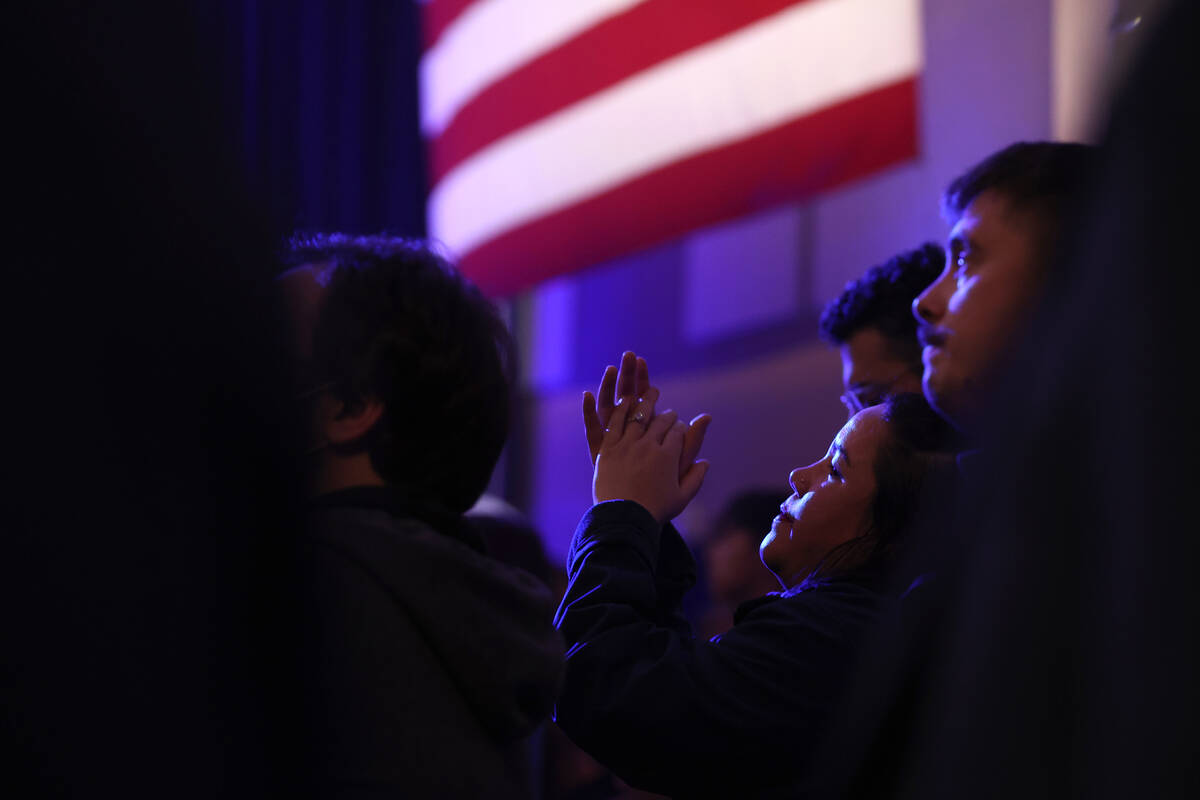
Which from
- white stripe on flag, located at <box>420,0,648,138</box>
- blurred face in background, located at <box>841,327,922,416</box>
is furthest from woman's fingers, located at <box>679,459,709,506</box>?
white stripe on flag, located at <box>420,0,648,138</box>

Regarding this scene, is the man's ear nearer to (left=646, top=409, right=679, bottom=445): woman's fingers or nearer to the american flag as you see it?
(left=646, top=409, right=679, bottom=445): woman's fingers

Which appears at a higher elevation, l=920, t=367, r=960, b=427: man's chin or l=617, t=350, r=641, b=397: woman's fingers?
l=617, t=350, r=641, b=397: woman's fingers

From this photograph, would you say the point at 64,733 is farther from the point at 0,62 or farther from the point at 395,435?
the point at 395,435

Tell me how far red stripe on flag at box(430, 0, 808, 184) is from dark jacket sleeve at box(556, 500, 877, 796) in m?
1.42

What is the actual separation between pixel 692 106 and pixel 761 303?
448mm

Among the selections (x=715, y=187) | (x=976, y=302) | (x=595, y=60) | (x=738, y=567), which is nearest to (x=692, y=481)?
(x=976, y=302)

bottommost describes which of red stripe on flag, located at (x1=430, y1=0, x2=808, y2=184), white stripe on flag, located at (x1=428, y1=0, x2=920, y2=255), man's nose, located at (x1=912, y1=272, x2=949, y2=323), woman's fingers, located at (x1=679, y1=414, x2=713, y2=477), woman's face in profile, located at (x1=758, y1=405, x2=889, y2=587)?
woman's face in profile, located at (x1=758, y1=405, x2=889, y2=587)

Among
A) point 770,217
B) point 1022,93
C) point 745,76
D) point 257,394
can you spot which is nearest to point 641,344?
point 770,217

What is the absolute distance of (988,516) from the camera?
29 cm

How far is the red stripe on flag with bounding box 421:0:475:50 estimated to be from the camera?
7.62ft

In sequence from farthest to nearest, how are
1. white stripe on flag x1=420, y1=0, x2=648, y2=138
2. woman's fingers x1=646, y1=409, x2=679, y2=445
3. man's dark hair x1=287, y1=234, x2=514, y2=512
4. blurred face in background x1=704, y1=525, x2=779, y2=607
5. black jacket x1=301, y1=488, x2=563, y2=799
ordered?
white stripe on flag x1=420, y1=0, x2=648, y2=138, blurred face in background x1=704, y1=525, x2=779, y2=607, woman's fingers x1=646, y1=409, x2=679, y2=445, man's dark hair x1=287, y1=234, x2=514, y2=512, black jacket x1=301, y1=488, x2=563, y2=799

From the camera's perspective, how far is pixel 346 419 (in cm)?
64

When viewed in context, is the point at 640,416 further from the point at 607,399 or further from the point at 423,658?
the point at 423,658

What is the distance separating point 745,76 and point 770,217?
0.35 meters
